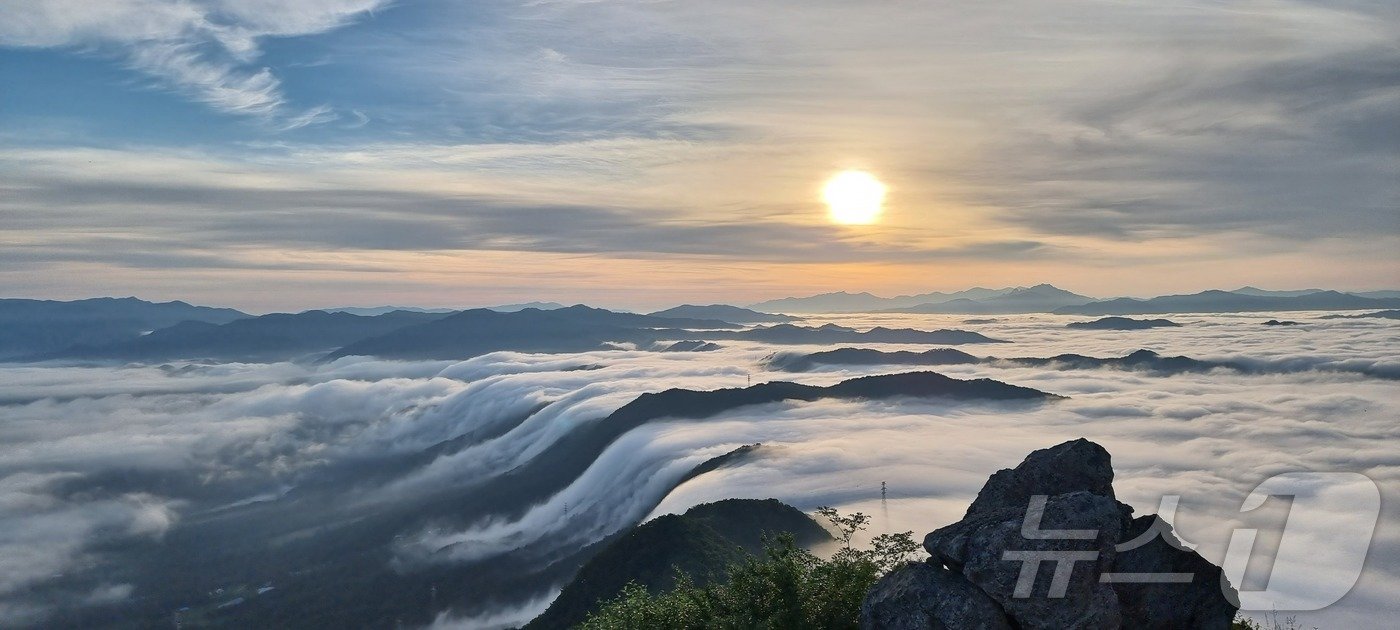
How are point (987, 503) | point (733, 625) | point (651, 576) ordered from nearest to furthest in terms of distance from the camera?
point (987, 503) < point (733, 625) < point (651, 576)

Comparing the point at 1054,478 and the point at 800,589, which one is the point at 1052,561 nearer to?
the point at 1054,478

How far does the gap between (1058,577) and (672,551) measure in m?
94.8

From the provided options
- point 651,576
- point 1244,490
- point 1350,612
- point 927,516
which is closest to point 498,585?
point 651,576

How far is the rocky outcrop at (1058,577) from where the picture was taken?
26734 mm

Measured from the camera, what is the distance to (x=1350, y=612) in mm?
100562

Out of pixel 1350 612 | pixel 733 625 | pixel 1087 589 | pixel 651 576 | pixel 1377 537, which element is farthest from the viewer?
pixel 1377 537

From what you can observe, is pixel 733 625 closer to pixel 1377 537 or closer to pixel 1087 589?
pixel 1087 589

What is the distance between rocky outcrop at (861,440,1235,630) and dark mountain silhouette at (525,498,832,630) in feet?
254

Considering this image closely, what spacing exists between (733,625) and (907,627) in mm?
9707

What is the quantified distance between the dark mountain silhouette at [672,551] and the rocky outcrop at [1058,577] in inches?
3044

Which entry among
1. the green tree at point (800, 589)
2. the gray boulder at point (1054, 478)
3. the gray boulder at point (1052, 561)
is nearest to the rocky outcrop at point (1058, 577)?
the gray boulder at point (1052, 561)

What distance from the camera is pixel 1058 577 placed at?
26.7 meters

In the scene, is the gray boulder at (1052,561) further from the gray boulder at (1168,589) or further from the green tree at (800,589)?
the green tree at (800,589)

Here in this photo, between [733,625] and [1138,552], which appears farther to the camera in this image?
[733,625]
